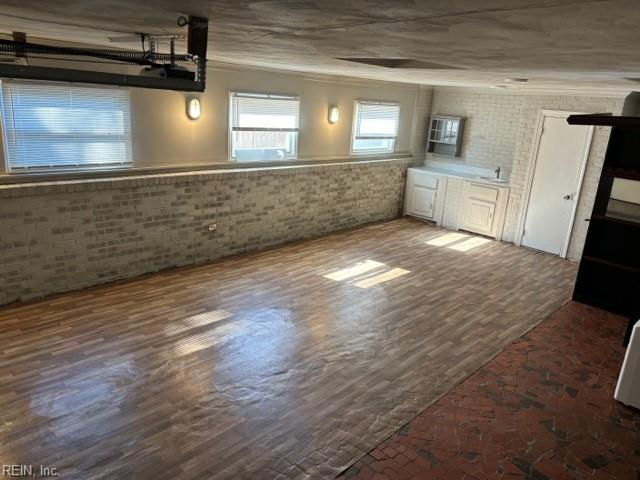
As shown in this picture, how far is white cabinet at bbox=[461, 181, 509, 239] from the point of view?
849 cm

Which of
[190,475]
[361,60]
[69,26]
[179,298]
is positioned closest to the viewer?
[190,475]

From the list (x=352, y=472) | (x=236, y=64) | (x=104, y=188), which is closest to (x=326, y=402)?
(x=352, y=472)

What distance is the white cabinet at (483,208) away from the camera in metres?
8.49

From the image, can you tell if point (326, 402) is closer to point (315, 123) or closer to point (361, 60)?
point (361, 60)

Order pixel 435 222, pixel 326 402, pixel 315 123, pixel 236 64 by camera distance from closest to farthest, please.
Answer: pixel 326 402
pixel 236 64
pixel 315 123
pixel 435 222

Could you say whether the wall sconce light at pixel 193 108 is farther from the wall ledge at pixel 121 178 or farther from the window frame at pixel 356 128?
the window frame at pixel 356 128

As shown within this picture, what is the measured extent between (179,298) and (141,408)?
2.02 meters

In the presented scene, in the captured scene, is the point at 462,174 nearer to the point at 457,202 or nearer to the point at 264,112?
the point at 457,202

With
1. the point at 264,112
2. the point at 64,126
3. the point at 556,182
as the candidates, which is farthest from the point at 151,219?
the point at 556,182

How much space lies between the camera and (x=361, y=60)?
14.6ft

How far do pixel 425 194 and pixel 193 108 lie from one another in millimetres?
5046

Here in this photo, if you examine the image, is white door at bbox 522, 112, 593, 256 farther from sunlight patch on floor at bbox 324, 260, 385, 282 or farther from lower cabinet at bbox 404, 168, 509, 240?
sunlight patch on floor at bbox 324, 260, 385, 282

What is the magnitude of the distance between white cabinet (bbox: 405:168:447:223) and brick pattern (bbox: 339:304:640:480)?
16.1 feet

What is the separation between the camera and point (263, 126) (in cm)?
714
